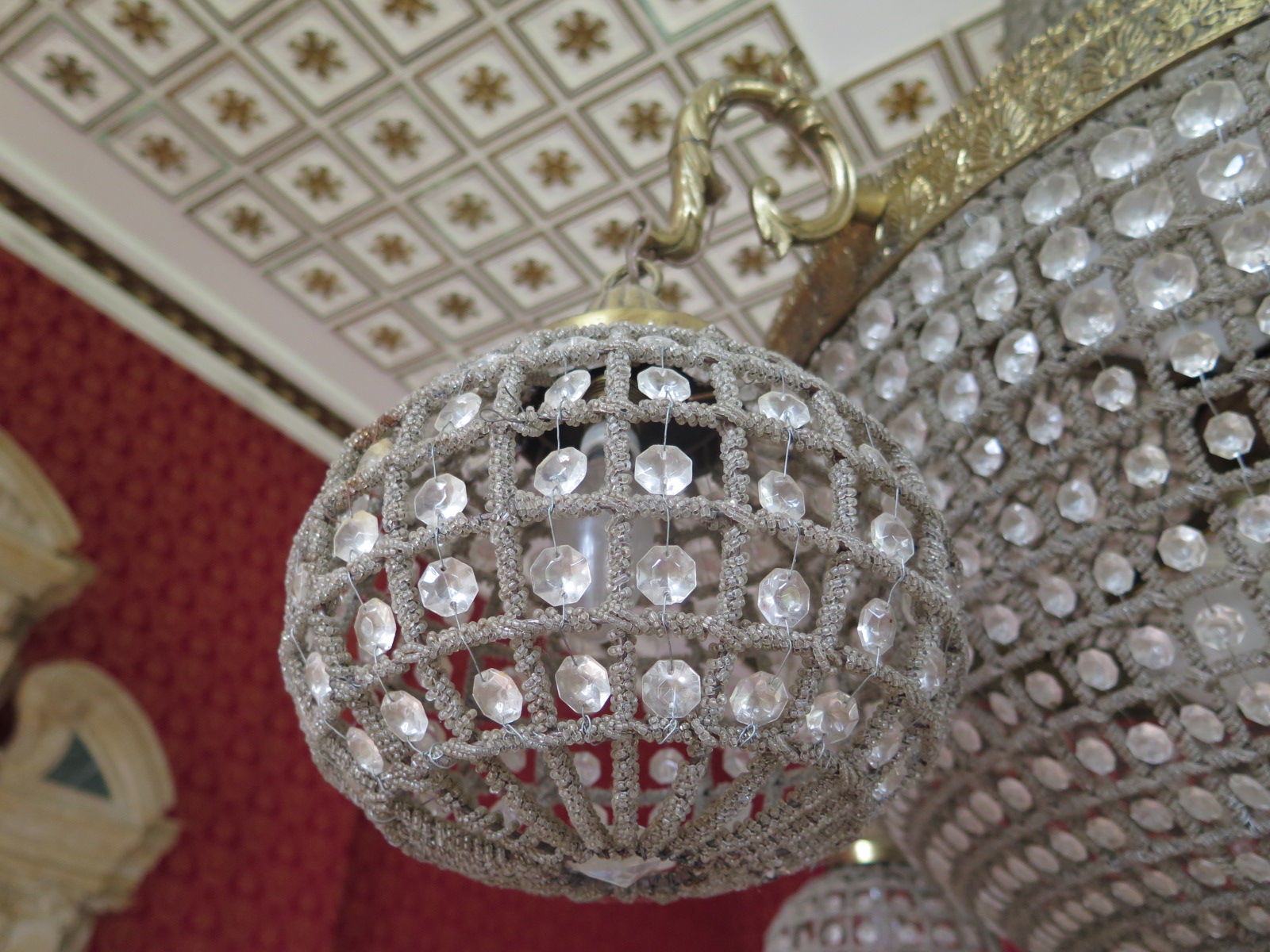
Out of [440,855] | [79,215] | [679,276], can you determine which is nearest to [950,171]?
[440,855]

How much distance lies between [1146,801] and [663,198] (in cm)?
216

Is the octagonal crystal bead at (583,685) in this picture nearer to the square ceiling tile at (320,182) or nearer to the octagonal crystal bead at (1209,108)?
the octagonal crystal bead at (1209,108)

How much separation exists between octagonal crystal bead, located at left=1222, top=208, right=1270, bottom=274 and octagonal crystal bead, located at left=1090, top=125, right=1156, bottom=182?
66 millimetres

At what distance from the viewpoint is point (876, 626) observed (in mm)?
440

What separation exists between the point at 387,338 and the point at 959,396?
2.49 meters

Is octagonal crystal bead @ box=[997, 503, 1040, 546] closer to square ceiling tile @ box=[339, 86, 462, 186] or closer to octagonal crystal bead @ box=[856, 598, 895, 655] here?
octagonal crystal bead @ box=[856, 598, 895, 655]

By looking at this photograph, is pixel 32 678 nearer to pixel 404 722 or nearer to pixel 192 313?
pixel 192 313

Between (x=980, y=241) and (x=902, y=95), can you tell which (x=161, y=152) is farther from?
(x=980, y=241)

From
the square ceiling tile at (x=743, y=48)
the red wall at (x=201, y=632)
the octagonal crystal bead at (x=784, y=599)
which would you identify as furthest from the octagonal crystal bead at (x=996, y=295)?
the red wall at (x=201, y=632)

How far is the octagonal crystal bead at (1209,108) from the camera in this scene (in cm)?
48

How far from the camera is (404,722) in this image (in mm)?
431

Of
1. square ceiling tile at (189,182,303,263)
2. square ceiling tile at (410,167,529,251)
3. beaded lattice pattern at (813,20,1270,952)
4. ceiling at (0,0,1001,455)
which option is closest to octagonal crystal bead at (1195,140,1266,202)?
beaded lattice pattern at (813,20,1270,952)

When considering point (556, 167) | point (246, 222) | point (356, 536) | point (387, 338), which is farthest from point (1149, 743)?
point (387, 338)

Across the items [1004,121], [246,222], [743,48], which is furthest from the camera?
[246,222]
